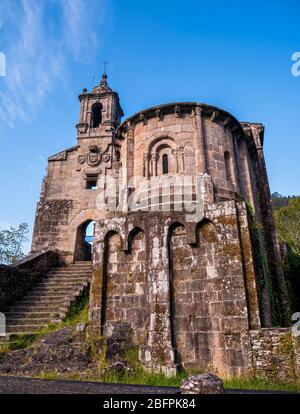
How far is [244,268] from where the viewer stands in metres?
7.85

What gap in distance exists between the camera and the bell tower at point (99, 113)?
20.4 metres

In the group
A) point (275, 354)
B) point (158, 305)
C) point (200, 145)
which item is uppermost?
point (200, 145)

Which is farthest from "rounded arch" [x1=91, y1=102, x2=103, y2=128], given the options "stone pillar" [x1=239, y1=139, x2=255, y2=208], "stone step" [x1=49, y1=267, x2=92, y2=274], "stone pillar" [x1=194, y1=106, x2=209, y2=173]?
"stone pillar" [x1=239, y1=139, x2=255, y2=208]

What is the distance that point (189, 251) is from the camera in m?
8.62

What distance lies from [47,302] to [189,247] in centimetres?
635

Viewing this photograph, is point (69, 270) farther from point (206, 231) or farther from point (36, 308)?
point (206, 231)

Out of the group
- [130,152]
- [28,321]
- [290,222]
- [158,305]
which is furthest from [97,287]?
[290,222]

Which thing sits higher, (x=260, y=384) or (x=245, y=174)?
(x=245, y=174)

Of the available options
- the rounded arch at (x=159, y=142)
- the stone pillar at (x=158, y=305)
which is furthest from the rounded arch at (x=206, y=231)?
the rounded arch at (x=159, y=142)

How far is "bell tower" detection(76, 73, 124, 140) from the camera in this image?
2041 centimetres

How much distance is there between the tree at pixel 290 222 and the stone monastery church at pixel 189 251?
14.0 meters

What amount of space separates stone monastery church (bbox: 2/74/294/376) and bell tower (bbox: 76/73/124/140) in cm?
693
